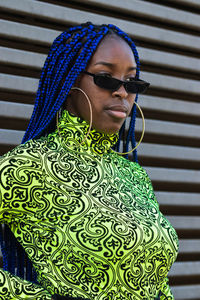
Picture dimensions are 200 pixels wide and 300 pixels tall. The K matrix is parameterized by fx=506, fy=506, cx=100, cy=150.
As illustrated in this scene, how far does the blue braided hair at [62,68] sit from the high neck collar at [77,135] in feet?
0.20

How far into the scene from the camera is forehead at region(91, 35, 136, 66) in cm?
212

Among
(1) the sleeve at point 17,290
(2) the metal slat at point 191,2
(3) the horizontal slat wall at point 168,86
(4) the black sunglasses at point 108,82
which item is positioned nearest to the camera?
(1) the sleeve at point 17,290

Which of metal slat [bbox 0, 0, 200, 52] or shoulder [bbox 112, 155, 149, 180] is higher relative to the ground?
metal slat [bbox 0, 0, 200, 52]

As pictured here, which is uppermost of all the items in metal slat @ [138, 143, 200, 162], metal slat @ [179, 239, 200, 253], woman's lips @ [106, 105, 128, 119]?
woman's lips @ [106, 105, 128, 119]

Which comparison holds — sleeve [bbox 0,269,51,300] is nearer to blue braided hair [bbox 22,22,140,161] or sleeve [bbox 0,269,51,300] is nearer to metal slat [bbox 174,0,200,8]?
blue braided hair [bbox 22,22,140,161]

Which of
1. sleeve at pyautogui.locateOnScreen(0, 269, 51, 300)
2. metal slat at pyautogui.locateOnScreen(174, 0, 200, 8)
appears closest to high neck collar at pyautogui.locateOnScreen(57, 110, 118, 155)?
sleeve at pyautogui.locateOnScreen(0, 269, 51, 300)

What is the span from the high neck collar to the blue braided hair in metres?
0.06

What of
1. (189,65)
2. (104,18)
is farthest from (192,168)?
(104,18)

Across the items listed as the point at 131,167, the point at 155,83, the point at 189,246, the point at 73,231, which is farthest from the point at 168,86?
the point at 73,231

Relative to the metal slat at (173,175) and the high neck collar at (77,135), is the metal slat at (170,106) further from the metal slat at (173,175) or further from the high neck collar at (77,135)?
the high neck collar at (77,135)

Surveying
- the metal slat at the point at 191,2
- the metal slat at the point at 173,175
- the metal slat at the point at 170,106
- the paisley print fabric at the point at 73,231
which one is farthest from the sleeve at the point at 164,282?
the metal slat at the point at 191,2

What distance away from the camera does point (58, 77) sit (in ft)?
7.19

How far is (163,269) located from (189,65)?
8.00 ft

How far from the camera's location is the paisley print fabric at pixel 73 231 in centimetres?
192
